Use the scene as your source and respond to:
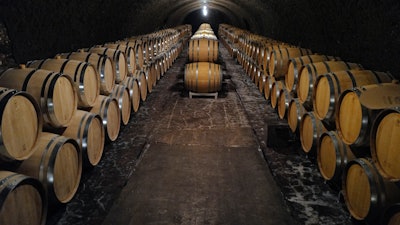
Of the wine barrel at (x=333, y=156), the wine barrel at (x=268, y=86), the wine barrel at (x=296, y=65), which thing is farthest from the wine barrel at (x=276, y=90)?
the wine barrel at (x=333, y=156)

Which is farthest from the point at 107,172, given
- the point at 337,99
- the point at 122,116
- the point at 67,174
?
the point at 337,99

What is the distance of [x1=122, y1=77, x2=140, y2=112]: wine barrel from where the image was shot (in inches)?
228

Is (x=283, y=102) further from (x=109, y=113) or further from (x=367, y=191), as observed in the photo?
(x=367, y=191)

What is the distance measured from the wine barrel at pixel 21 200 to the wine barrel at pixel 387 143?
2.55 m

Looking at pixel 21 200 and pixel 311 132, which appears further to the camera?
pixel 311 132

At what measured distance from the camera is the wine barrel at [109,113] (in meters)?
4.24

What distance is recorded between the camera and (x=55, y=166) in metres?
2.71

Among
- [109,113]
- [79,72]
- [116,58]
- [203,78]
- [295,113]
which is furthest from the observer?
[203,78]

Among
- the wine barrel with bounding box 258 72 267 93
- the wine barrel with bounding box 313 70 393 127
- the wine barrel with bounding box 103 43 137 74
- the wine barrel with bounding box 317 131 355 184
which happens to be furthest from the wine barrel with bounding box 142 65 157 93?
the wine barrel with bounding box 317 131 355 184

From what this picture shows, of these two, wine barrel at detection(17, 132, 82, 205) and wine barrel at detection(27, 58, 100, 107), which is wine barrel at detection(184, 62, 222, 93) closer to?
wine barrel at detection(27, 58, 100, 107)

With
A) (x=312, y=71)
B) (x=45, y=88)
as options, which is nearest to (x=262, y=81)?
(x=312, y=71)

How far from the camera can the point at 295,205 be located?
10.3 ft

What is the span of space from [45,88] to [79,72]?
0.81m

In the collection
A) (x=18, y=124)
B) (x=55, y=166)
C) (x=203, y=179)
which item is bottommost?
(x=203, y=179)
